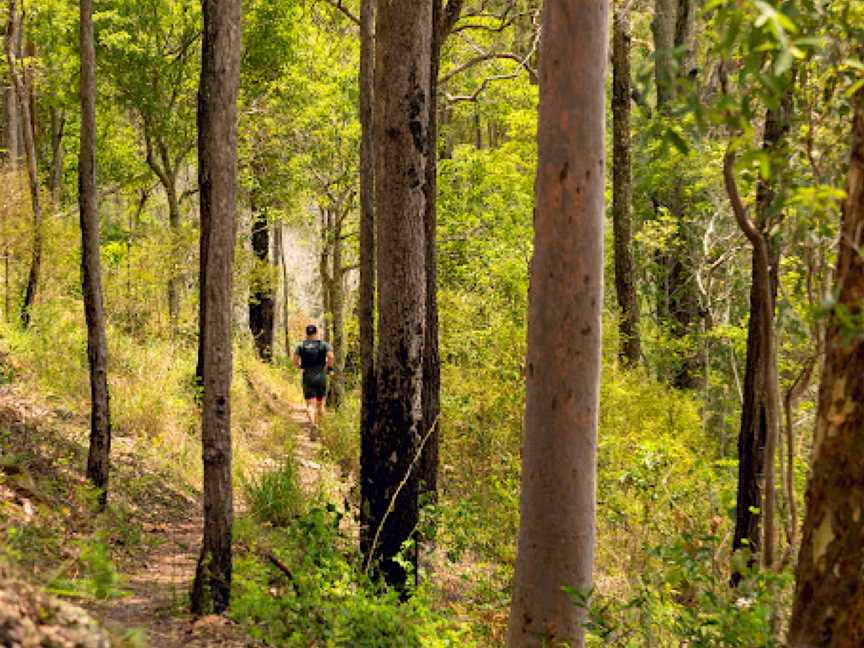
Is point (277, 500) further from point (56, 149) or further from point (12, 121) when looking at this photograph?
point (12, 121)

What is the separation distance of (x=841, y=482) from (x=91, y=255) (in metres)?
6.98

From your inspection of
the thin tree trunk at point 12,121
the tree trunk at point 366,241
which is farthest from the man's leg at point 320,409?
the thin tree trunk at point 12,121

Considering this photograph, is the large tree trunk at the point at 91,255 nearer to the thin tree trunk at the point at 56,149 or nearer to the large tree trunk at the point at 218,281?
the large tree trunk at the point at 218,281

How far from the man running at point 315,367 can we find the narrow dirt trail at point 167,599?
5543mm

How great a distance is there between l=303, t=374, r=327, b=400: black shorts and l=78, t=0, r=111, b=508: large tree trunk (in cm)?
703

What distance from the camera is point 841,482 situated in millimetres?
2984

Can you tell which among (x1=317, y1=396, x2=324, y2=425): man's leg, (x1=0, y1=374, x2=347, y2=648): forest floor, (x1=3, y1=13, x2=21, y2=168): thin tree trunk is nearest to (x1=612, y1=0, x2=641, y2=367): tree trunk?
(x1=317, y1=396, x2=324, y2=425): man's leg

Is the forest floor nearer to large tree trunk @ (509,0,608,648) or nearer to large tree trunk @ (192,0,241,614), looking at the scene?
large tree trunk @ (192,0,241,614)

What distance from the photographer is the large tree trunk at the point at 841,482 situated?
2955 millimetres

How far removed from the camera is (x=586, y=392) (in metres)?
5.16

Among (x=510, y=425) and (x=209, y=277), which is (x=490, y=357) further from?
(x=209, y=277)

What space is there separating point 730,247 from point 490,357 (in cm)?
Answer: 920

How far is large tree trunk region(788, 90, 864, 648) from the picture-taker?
9.70ft

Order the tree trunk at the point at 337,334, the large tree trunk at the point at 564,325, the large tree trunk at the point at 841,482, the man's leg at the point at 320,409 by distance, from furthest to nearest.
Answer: the tree trunk at the point at 337,334
the man's leg at the point at 320,409
the large tree trunk at the point at 564,325
the large tree trunk at the point at 841,482
